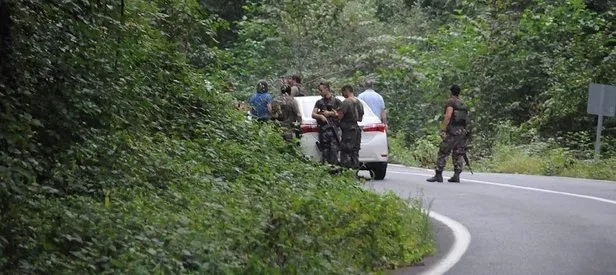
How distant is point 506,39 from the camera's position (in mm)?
32219

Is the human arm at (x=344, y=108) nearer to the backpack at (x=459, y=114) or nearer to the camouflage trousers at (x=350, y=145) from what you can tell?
the camouflage trousers at (x=350, y=145)

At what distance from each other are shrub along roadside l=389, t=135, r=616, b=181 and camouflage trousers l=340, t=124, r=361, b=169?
629 cm

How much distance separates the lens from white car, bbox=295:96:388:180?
19359 millimetres

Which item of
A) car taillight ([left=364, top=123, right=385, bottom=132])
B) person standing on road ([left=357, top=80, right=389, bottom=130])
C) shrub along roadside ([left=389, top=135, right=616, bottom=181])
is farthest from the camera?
shrub along roadside ([left=389, top=135, right=616, bottom=181])

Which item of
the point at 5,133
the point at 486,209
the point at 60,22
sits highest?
the point at 60,22

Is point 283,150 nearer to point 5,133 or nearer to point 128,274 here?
point 5,133

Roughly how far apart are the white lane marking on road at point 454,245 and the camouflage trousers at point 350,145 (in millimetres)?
3689

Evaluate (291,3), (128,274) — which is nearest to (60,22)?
(128,274)

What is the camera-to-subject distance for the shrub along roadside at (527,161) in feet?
77.2

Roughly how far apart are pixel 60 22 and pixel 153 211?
9.14ft

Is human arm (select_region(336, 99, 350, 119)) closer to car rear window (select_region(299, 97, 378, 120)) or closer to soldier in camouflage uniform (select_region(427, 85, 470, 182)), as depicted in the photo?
car rear window (select_region(299, 97, 378, 120))

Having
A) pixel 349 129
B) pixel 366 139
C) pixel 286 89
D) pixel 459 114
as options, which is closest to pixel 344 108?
pixel 349 129

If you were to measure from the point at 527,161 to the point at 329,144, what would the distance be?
8199mm

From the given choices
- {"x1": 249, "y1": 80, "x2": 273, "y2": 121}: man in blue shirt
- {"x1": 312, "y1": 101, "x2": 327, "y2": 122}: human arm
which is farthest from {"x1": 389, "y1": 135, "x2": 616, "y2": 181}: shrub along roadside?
{"x1": 249, "y1": 80, "x2": 273, "y2": 121}: man in blue shirt
